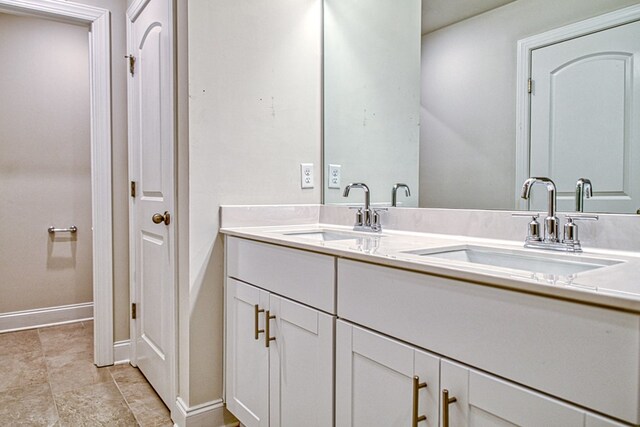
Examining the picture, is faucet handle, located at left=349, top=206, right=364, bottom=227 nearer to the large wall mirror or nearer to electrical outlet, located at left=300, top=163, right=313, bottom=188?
the large wall mirror

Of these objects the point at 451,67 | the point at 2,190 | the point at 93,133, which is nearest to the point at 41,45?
the point at 2,190

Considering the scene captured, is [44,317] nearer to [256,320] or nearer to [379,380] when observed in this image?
[256,320]

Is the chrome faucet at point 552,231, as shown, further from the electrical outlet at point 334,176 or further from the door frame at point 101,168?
the door frame at point 101,168

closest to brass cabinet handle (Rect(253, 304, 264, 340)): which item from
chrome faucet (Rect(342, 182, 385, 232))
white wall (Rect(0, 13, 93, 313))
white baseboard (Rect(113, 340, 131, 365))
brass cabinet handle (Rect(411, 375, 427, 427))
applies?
chrome faucet (Rect(342, 182, 385, 232))

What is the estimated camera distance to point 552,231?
Result: 1098 mm

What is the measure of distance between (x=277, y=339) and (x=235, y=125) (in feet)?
2.89

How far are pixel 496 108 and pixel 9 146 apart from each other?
3098mm

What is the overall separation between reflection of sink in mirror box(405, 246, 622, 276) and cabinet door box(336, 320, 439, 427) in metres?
0.26

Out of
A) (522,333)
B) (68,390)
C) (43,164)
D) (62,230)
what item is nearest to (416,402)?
(522,333)

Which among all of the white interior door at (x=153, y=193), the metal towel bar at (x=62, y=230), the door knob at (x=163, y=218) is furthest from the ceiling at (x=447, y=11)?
the metal towel bar at (x=62, y=230)

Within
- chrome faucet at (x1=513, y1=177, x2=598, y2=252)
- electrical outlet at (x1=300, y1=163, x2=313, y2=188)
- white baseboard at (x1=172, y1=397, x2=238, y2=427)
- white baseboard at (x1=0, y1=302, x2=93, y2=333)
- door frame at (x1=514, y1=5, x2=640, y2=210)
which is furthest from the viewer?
white baseboard at (x1=0, y1=302, x2=93, y2=333)

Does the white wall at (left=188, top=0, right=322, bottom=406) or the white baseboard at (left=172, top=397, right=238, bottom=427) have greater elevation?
A: the white wall at (left=188, top=0, right=322, bottom=406)

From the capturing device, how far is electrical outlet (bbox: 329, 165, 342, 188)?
6.50 ft

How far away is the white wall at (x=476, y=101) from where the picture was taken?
1309 millimetres
